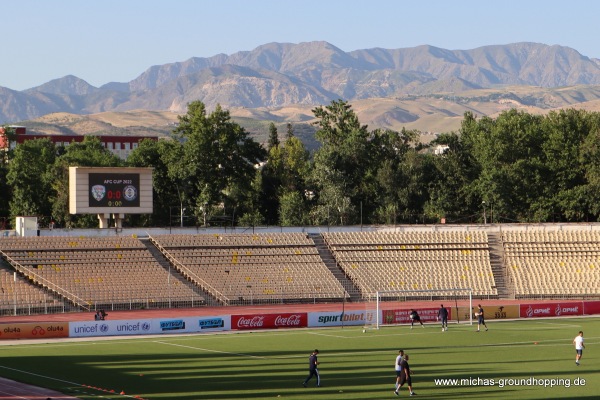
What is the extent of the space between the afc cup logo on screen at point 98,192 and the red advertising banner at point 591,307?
38121mm

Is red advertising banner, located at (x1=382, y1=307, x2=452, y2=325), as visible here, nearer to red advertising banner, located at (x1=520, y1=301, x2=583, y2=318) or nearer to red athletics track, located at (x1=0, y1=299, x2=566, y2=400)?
red athletics track, located at (x1=0, y1=299, x2=566, y2=400)

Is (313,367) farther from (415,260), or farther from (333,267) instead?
(415,260)

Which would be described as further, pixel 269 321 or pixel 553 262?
pixel 553 262

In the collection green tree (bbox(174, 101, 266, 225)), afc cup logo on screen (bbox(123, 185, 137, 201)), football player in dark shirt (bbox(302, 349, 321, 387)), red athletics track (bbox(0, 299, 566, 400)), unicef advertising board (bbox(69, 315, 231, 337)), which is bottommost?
red athletics track (bbox(0, 299, 566, 400))

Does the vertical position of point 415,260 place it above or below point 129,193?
below

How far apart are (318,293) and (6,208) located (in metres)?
48.2

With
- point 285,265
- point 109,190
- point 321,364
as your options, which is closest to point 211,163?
point 109,190

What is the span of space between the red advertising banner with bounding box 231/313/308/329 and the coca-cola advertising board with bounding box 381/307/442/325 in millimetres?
5342

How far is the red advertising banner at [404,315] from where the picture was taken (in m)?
65.8

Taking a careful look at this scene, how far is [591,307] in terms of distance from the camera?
237 feet

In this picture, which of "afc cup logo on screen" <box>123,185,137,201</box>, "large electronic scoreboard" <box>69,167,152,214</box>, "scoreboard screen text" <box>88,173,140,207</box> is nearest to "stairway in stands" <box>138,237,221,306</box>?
"large electronic scoreboard" <box>69,167,152,214</box>

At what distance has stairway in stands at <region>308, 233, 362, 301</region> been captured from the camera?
80750 mm

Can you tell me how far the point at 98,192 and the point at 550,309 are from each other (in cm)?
3624

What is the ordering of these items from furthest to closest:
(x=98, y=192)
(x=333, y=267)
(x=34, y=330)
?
(x=333, y=267), (x=98, y=192), (x=34, y=330)
